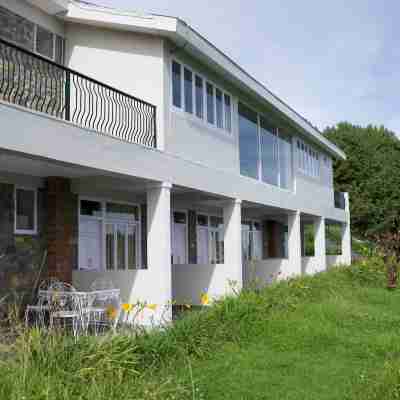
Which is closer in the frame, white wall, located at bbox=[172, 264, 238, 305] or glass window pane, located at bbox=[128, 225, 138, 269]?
white wall, located at bbox=[172, 264, 238, 305]

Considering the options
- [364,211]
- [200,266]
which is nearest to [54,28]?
[200,266]

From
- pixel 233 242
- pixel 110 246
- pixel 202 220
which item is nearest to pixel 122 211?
pixel 110 246

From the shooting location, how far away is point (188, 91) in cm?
1208

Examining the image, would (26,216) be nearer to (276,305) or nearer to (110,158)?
(110,158)

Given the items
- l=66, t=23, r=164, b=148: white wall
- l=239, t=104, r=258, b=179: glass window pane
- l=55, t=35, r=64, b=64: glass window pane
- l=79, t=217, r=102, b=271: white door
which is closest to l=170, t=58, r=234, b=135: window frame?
l=66, t=23, r=164, b=148: white wall

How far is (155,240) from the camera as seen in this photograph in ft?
33.7

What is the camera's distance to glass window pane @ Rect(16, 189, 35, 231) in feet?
34.6

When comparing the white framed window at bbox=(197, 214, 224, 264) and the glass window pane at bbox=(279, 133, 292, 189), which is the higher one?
the glass window pane at bbox=(279, 133, 292, 189)

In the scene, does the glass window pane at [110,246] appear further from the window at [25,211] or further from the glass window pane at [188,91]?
the glass window pane at [188,91]

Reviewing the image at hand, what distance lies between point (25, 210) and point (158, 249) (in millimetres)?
2860

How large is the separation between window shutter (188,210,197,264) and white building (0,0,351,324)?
101cm

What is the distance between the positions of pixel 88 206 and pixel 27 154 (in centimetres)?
512

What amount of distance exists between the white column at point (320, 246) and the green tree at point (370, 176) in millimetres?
11601

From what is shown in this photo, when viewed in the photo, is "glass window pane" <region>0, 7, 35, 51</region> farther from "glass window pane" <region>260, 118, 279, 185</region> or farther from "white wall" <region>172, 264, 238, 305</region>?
"glass window pane" <region>260, 118, 279, 185</region>
